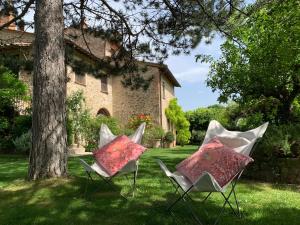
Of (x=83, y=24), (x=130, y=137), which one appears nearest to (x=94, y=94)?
(x=83, y=24)

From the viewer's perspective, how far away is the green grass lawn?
4.89 metres

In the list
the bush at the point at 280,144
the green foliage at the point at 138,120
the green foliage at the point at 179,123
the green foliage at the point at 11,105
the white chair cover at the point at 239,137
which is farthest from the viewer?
the green foliage at the point at 179,123

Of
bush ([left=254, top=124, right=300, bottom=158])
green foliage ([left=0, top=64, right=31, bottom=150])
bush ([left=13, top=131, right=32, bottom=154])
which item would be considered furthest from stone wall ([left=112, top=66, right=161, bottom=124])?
bush ([left=254, top=124, right=300, bottom=158])

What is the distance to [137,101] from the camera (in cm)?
2484

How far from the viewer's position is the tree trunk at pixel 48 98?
641 cm

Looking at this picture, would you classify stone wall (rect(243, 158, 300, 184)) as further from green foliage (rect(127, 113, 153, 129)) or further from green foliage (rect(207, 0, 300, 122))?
green foliage (rect(127, 113, 153, 129))

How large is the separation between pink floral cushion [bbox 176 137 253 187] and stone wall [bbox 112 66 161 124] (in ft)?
62.7

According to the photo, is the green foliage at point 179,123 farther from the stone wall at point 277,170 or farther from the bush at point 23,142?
the stone wall at point 277,170

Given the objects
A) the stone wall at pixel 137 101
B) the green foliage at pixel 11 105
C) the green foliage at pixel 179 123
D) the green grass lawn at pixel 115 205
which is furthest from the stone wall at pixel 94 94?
the green grass lawn at pixel 115 205

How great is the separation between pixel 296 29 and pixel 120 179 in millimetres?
4531

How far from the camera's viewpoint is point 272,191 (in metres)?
7.20

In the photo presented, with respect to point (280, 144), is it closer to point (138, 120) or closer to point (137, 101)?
point (138, 120)

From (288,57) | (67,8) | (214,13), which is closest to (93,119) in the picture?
(67,8)

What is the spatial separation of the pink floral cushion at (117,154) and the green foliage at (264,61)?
13.0ft
